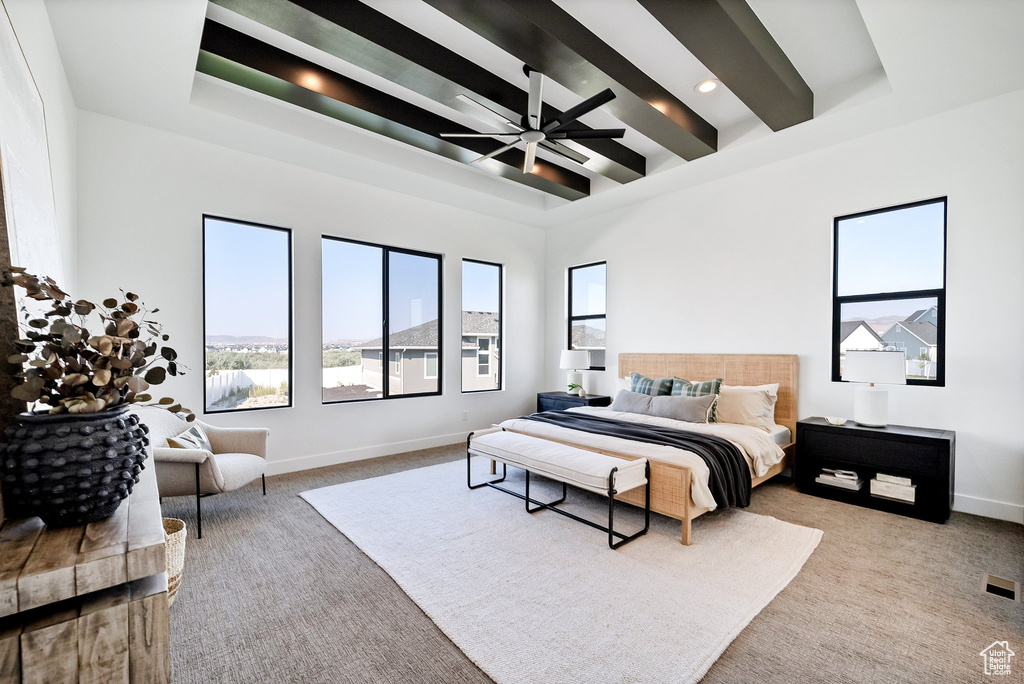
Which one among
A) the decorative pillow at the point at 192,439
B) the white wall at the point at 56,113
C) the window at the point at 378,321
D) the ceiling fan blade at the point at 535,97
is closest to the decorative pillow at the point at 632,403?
the window at the point at 378,321

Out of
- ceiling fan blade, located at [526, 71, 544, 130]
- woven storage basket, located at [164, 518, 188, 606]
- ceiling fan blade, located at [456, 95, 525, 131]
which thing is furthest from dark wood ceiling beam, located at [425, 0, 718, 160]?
woven storage basket, located at [164, 518, 188, 606]

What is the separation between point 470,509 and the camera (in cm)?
343

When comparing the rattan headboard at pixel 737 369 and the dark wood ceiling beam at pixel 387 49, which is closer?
the dark wood ceiling beam at pixel 387 49

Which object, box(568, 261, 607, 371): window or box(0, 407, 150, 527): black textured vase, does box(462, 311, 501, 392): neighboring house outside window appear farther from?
box(0, 407, 150, 527): black textured vase

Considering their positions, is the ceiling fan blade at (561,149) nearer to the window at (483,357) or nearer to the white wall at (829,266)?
the white wall at (829,266)

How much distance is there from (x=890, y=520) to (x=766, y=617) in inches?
76.5

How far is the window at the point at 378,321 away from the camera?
4.82m

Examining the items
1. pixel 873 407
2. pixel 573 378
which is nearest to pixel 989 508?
pixel 873 407

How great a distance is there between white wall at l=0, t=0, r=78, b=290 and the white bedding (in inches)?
127

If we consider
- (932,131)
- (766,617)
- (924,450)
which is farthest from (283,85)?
(924,450)

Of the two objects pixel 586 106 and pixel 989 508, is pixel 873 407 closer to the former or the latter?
pixel 989 508

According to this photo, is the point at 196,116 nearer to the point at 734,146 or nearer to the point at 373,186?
the point at 373,186

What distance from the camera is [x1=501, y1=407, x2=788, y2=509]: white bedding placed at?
2.93 meters

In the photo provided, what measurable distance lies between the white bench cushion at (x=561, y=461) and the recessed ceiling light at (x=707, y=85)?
2.88 meters
